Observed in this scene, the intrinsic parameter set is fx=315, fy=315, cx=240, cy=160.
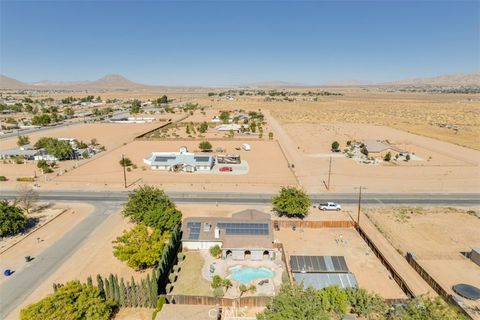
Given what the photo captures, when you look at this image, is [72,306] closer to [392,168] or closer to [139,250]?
[139,250]

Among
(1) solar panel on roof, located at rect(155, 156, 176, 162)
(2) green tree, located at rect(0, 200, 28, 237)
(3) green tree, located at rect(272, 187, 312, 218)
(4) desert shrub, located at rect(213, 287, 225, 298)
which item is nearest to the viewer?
(4) desert shrub, located at rect(213, 287, 225, 298)

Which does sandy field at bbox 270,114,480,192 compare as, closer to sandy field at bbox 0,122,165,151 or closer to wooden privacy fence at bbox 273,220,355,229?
wooden privacy fence at bbox 273,220,355,229

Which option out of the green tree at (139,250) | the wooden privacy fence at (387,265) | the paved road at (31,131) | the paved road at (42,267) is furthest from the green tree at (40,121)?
the wooden privacy fence at (387,265)

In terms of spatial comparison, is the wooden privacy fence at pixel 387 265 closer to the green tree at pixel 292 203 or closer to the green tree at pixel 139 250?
the green tree at pixel 292 203

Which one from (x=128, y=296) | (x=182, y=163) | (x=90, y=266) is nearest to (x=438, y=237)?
(x=128, y=296)

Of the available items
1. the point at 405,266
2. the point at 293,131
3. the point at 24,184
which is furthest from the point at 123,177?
the point at 293,131

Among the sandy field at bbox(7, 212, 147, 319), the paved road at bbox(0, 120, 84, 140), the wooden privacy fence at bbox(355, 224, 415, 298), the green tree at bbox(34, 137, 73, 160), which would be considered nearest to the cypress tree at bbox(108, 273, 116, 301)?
the sandy field at bbox(7, 212, 147, 319)
